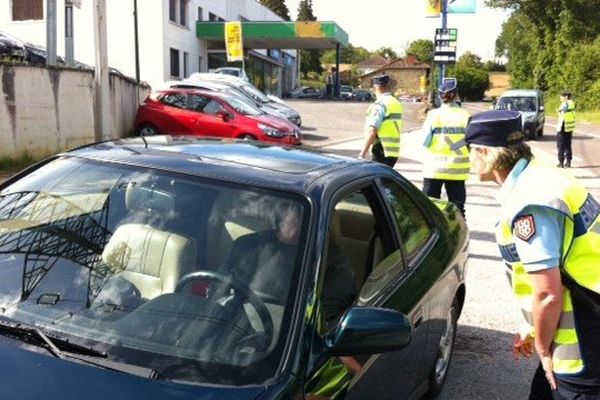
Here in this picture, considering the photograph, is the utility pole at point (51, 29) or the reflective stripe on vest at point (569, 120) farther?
the reflective stripe on vest at point (569, 120)

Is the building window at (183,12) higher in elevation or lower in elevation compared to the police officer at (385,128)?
higher

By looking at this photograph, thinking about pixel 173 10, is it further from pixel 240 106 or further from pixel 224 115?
pixel 224 115

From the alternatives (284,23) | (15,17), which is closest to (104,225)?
(15,17)

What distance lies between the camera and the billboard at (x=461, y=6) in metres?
28.6

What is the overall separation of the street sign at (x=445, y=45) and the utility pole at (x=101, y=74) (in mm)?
19134

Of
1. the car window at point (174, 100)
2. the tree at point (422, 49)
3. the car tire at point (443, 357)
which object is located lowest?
the car tire at point (443, 357)

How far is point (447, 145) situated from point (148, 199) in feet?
15.1

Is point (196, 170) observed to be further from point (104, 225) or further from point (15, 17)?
point (15, 17)

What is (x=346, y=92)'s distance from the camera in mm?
58906

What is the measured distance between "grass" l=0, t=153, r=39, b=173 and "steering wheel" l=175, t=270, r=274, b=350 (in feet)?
30.6

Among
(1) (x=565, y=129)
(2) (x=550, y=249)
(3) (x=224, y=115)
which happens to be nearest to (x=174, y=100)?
(3) (x=224, y=115)

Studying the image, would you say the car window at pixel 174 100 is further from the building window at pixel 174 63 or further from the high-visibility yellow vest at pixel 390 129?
the building window at pixel 174 63

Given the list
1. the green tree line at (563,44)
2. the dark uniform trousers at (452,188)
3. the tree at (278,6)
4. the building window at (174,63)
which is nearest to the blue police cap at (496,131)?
the dark uniform trousers at (452,188)

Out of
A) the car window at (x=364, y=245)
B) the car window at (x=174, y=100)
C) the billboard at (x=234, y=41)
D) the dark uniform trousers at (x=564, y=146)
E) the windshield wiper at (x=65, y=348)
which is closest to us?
the windshield wiper at (x=65, y=348)
